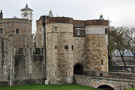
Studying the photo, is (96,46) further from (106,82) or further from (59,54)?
(106,82)

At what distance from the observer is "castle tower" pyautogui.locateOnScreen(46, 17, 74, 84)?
127 ft

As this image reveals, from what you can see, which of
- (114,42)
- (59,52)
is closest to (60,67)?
(59,52)

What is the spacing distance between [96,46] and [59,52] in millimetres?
6492

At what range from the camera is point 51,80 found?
39.2 m

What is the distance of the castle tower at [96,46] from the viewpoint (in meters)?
42.3

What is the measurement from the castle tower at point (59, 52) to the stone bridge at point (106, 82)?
1.98 metres

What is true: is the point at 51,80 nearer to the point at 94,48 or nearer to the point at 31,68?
the point at 31,68

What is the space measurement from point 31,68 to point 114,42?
21302mm

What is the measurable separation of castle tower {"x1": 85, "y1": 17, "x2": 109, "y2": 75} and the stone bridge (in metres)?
4.38

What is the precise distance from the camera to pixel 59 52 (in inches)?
1533

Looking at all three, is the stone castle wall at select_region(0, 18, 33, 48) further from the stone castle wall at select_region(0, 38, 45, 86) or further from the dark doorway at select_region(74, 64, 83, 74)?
the dark doorway at select_region(74, 64, 83, 74)

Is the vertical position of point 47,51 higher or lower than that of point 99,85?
higher

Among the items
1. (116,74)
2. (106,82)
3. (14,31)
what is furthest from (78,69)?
(14,31)

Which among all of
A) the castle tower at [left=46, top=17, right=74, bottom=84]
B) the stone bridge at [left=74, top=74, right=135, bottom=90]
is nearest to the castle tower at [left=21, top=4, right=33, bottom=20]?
the castle tower at [left=46, top=17, right=74, bottom=84]
